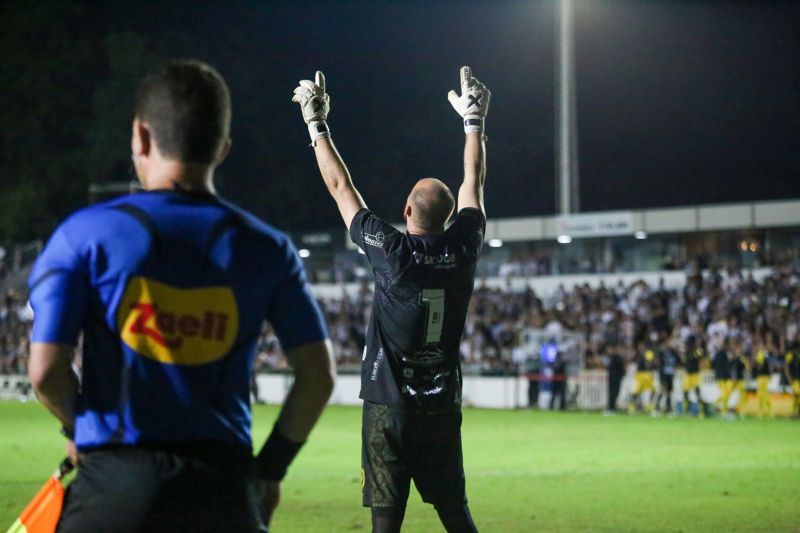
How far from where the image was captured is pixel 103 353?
3.24m

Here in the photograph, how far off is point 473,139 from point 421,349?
1111 mm

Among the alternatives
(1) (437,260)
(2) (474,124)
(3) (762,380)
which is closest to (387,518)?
(1) (437,260)

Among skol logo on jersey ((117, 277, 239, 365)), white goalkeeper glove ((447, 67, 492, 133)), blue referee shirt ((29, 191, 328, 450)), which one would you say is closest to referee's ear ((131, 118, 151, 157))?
blue referee shirt ((29, 191, 328, 450))

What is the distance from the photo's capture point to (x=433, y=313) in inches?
249

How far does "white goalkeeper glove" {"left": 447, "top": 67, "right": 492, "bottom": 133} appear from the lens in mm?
6539

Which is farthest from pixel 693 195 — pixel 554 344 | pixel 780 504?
pixel 780 504

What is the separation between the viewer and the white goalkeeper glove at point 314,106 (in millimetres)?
6000

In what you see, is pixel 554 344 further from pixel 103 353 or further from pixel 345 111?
pixel 345 111

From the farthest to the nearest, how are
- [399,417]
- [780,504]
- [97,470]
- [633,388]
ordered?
[633,388]
[780,504]
[399,417]
[97,470]

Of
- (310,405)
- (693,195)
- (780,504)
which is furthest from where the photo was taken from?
(693,195)

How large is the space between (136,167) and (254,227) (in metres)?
0.37

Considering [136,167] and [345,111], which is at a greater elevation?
[345,111]

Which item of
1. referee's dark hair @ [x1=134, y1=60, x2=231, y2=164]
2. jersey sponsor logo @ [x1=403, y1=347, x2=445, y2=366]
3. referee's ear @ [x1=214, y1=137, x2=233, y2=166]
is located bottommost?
jersey sponsor logo @ [x1=403, y1=347, x2=445, y2=366]

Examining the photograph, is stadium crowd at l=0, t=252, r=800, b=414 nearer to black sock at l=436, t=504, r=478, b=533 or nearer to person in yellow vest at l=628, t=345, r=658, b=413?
person in yellow vest at l=628, t=345, r=658, b=413
